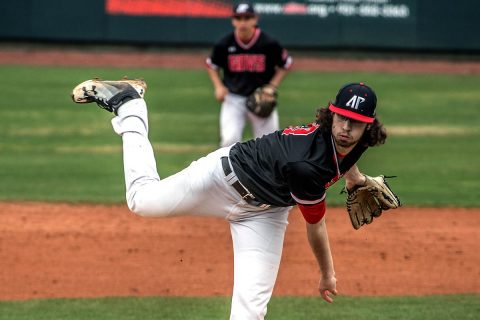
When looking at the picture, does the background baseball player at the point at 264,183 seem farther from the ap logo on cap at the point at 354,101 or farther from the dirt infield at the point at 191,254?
the dirt infield at the point at 191,254

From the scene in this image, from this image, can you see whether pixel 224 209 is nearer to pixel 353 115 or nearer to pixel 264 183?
pixel 264 183

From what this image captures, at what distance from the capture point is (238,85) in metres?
11.5

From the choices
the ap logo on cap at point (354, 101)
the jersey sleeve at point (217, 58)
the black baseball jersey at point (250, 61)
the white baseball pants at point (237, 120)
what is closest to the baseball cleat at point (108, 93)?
the ap logo on cap at point (354, 101)

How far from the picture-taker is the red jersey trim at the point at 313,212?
526 cm

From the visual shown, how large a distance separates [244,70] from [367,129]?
20.7 feet

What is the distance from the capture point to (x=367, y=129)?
5.29 metres

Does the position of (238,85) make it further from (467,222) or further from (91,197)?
(467,222)

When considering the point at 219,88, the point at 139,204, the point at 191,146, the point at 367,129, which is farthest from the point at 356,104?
the point at 191,146

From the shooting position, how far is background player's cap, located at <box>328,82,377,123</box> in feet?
16.7

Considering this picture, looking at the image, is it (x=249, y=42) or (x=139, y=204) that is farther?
(x=249, y=42)

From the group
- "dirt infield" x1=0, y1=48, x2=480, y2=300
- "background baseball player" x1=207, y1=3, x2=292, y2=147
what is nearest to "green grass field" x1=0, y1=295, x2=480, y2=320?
"dirt infield" x1=0, y1=48, x2=480, y2=300

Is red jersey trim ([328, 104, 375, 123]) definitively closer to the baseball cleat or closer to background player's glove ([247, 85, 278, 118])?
the baseball cleat

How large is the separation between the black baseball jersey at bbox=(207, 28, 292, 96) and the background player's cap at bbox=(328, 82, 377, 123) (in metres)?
6.36

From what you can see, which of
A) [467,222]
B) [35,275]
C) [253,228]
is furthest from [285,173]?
[467,222]
